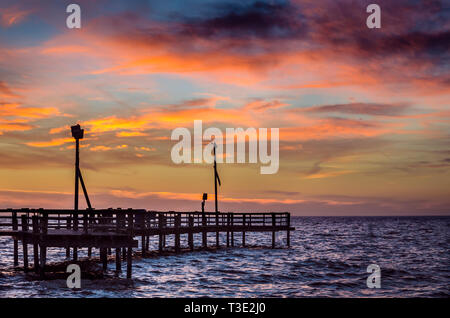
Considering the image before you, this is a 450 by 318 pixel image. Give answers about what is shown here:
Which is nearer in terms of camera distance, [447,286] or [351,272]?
[447,286]

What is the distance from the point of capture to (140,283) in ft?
79.7

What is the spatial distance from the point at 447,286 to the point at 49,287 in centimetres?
1990

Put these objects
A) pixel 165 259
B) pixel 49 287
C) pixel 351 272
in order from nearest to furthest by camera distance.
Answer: pixel 49 287 → pixel 351 272 → pixel 165 259

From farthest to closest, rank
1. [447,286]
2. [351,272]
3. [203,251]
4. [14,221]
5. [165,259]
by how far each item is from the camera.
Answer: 1. [203,251]
2. [165,259]
3. [351,272]
4. [14,221]
5. [447,286]

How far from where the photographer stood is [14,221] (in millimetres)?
29797

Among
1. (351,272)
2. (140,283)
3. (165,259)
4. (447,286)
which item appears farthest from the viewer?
(165,259)
